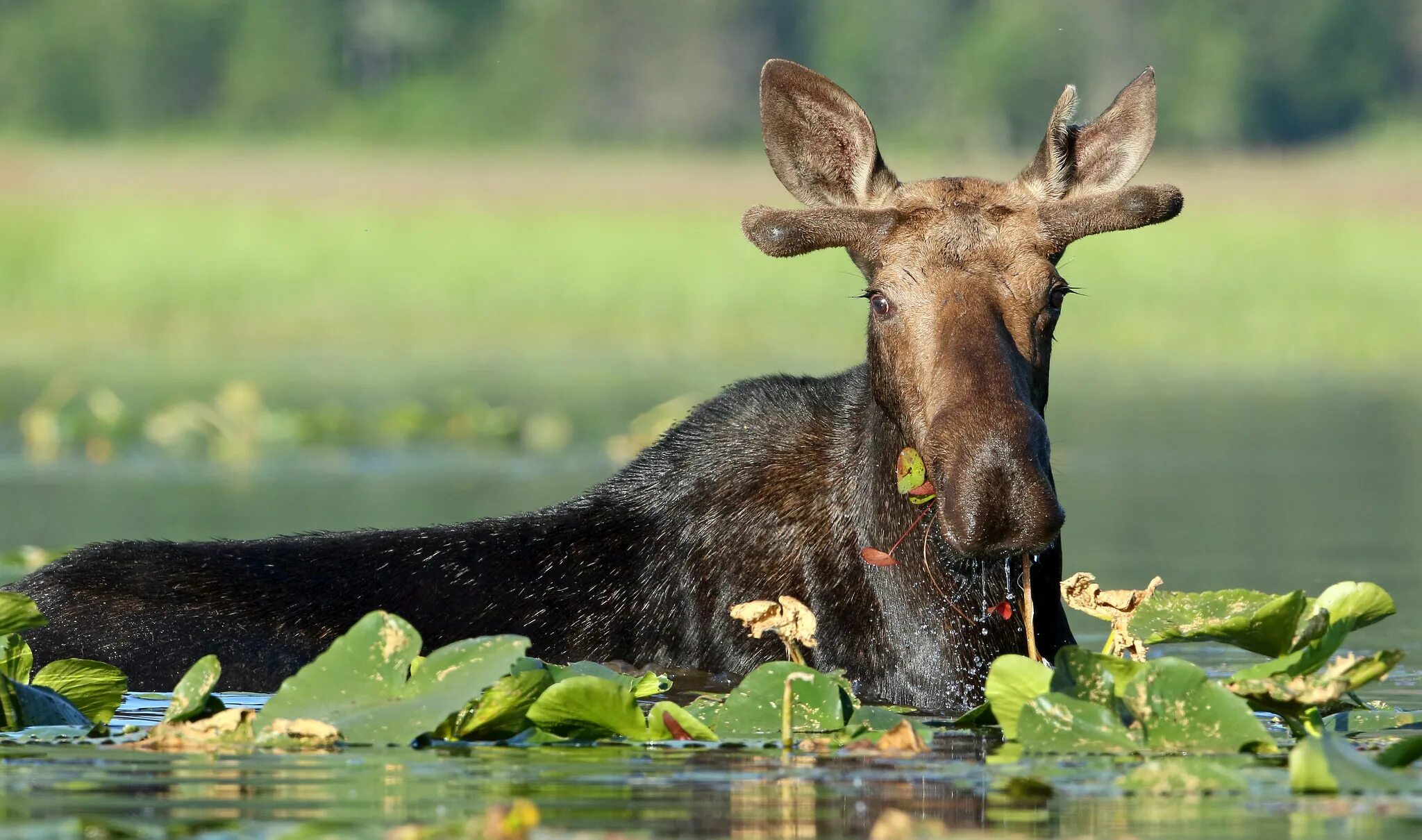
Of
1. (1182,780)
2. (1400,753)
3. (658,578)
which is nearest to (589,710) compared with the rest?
(658,578)

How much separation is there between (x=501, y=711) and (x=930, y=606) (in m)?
1.47

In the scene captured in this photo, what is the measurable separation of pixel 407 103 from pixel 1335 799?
66.6 meters

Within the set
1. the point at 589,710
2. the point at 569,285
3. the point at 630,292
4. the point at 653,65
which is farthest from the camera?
the point at 653,65

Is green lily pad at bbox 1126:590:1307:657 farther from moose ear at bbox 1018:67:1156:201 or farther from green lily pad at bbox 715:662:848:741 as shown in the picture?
moose ear at bbox 1018:67:1156:201

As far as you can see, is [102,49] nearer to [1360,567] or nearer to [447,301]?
[447,301]

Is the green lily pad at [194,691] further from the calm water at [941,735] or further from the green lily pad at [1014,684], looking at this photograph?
the green lily pad at [1014,684]

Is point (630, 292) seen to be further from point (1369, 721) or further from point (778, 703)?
point (778, 703)

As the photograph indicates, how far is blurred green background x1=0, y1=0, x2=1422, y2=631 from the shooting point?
47.1ft

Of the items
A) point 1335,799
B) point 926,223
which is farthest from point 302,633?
point 1335,799

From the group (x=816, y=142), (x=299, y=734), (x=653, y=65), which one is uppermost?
(x=653, y=65)

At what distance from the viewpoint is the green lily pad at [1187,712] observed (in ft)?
18.9

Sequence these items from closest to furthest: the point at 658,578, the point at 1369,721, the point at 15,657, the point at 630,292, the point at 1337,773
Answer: the point at 1337,773 → the point at 15,657 → the point at 1369,721 → the point at 658,578 → the point at 630,292

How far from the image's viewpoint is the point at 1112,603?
249 inches

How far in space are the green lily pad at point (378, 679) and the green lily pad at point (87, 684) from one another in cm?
68
